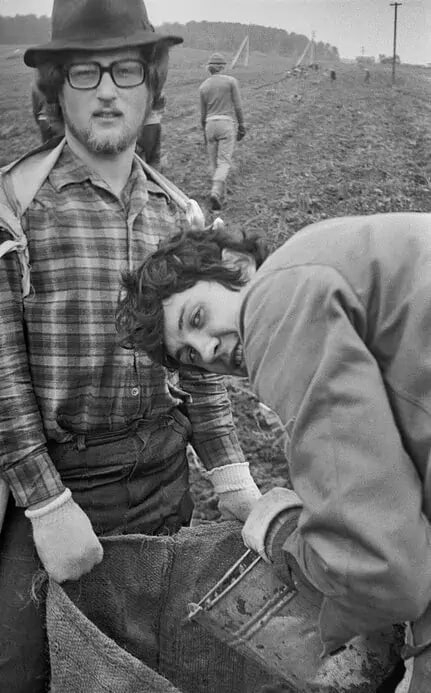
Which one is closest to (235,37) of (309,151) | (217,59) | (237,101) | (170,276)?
(217,59)

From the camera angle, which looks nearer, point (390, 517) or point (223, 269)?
point (390, 517)

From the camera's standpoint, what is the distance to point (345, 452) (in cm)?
89

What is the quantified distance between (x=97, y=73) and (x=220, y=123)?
4560mm

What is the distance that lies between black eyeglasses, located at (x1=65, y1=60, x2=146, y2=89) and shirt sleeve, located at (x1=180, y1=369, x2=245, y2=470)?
0.74 meters

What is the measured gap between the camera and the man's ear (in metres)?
1.47

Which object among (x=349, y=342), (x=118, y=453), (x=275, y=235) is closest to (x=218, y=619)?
(x=118, y=453)

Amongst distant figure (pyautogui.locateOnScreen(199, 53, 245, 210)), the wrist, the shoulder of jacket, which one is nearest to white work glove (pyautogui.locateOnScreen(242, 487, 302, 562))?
the wrist

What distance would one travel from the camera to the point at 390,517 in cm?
88

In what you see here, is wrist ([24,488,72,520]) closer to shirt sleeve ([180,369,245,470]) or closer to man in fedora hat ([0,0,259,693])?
man in fedora hat ([0,0,259,693])

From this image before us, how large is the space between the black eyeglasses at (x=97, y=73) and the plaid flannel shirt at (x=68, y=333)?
16 centimetres

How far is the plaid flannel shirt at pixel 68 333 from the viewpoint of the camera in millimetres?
1609

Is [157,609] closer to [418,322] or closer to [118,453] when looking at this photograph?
[118,453]

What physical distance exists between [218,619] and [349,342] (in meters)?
0.76

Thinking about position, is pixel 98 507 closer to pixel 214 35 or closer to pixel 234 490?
pixel 234 490
